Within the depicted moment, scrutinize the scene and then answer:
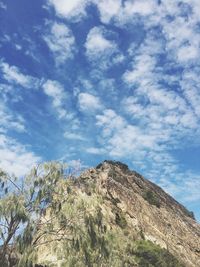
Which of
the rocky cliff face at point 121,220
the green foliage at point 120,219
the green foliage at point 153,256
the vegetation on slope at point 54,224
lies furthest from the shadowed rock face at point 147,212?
the vegetation on slope at point 54,224

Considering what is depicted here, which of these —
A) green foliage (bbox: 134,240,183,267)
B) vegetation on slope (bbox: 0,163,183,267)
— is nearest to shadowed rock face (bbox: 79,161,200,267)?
green foliage (bbox: 134,240,183,267)

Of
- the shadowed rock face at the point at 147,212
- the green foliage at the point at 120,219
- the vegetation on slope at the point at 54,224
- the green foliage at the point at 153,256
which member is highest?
the shadowed rock face at the point at 147,212

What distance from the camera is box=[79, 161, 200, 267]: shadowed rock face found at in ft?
214

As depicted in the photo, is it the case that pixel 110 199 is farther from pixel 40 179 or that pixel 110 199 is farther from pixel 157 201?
pixel 40 179

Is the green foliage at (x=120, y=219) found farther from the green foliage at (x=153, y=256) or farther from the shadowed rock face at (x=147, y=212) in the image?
the green foliage at (x=153, y=256)

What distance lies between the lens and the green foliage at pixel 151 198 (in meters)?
76.7

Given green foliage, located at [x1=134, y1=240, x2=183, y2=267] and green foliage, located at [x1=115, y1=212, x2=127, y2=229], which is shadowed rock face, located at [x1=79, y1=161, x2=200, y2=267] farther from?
green foliage, located at [x1=134, y1=240, x2=183, y2=267]

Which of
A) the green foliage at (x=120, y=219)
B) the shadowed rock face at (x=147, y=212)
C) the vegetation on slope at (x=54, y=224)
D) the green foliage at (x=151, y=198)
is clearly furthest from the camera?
the green foliage at (x=151, y=198)

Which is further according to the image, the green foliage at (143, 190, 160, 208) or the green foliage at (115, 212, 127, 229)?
the green foliage at (143, 190, 160, 208)

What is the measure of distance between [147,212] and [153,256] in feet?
48.4

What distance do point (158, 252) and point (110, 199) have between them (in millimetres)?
10728

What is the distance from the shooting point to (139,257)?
53125 mm

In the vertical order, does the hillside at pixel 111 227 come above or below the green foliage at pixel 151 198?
below

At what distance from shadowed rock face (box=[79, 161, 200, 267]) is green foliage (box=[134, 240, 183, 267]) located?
3.82m
